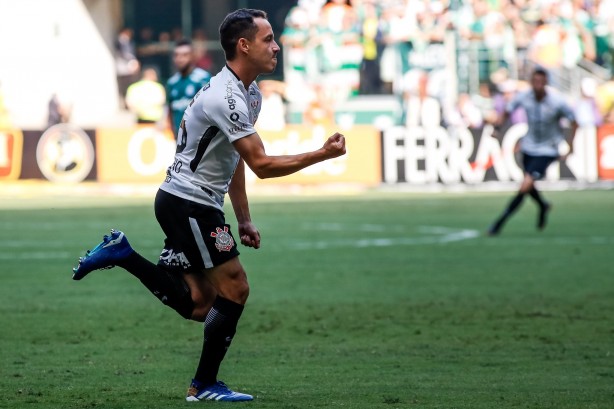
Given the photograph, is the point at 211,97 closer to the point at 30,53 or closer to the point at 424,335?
the point at 424,335

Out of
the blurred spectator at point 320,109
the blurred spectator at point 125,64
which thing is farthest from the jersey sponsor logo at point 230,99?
the blurred spectator at point 125,64

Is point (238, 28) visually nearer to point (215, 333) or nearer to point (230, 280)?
point (230, 280)

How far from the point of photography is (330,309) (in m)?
11.7

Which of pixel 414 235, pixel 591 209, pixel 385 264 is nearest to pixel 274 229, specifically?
pixel 414 235

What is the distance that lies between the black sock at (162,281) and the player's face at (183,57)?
9.53 metres

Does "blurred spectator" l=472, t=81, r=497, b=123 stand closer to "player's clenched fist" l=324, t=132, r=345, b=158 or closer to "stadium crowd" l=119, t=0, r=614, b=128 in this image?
"stadium crowd" l=119, t=0, r=614, b=128

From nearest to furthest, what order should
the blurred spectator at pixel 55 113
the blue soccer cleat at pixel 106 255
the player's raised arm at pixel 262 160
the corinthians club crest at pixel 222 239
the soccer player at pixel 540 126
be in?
the player's raised arm at pixel 262 160
the corinthians club crest at pixel 222 239
the blue soccer cleat at pixel 106 255
the soccer player at pixel 540 126
the blurred spectator at pixel 55 113

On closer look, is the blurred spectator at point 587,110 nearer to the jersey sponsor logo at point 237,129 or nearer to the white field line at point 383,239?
the white field line at point 383,239

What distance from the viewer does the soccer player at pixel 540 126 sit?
1909 cm

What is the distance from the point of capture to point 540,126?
770 inches

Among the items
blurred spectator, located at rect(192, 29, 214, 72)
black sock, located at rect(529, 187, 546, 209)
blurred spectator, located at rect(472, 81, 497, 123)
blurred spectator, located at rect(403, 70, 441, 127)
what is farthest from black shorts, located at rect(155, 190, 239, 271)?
blurred spectator, located at rect(192, 29, 214, 72)

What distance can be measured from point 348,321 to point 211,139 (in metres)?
4.04

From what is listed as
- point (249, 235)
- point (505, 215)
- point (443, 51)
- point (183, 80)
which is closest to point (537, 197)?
point (505, 215)

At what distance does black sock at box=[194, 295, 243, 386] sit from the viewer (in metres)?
7.28
